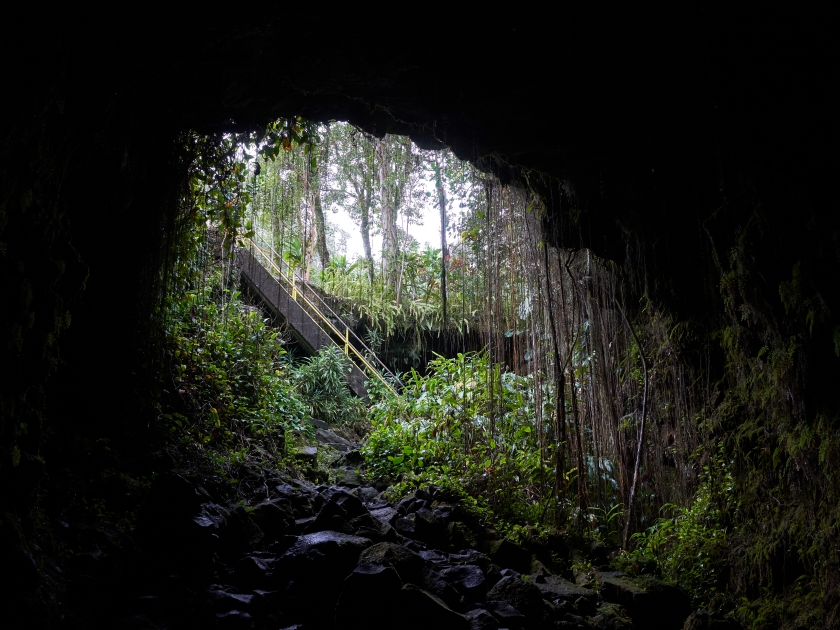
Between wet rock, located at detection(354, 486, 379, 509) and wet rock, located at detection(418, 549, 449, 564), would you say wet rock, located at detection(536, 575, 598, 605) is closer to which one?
wet rock, located at detection(418, 549, 449, 564)

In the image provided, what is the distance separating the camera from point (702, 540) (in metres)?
3.98

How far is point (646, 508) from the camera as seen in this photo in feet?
A: 16.9

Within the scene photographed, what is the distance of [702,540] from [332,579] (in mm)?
2575

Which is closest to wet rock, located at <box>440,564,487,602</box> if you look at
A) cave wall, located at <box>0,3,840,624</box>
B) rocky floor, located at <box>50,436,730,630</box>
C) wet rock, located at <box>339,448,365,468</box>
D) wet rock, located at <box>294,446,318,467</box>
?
rocky floor, located at <box>50,436,730,630</box>

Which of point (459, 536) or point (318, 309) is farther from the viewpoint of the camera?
point (318, 309)

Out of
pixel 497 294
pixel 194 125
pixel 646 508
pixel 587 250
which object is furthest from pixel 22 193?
pixel 646 508

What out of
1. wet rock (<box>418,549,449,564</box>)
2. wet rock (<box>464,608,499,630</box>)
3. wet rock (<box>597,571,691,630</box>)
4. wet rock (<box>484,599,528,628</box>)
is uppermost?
wet rock (<box>418,549,449,564</box>)

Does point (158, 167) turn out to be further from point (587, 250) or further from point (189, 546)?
point (587, 250)

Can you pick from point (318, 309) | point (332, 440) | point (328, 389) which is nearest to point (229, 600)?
point (332, 440)

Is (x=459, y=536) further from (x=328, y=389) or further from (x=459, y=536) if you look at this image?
(x=328, y=389)

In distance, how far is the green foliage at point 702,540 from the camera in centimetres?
384

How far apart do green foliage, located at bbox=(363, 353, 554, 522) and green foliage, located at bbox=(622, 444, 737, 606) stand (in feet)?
3.34

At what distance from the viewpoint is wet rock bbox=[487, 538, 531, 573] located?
4.35 metres

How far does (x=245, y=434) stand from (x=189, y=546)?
2.77 meters
